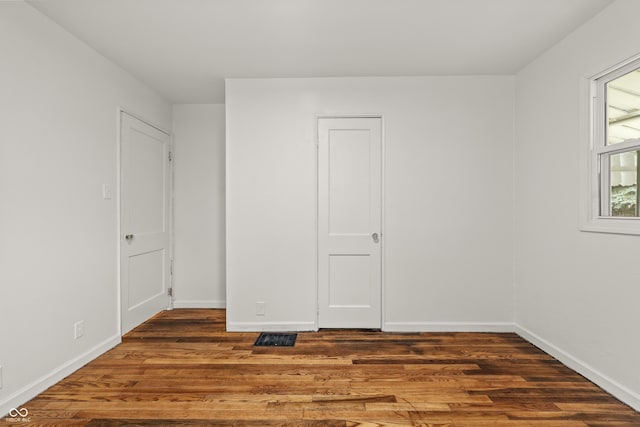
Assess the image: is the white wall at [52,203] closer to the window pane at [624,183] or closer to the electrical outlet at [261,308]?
the electrical outlet at [261,308]

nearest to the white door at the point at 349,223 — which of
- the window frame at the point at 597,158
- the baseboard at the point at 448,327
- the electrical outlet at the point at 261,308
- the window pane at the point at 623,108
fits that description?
the baseboard at the point at 448,327

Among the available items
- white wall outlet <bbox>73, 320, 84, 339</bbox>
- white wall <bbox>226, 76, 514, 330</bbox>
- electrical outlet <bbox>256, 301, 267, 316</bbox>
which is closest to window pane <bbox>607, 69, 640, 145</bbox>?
white wall <bbox>226, 76, 514, 330</bbox>

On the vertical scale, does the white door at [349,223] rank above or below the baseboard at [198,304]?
above

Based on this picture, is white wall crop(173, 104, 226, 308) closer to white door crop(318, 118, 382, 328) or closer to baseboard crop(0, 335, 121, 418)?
baseboard crop(0, 335, 121, 418)

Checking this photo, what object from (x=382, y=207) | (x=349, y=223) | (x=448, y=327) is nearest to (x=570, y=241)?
(x=448, y=327)

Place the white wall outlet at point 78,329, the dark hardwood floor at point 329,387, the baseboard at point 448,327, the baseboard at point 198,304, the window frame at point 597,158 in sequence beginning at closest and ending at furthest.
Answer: the dark hardwood floor at point 329,387
the window frame at point 597,158
the white wall outlet at point 78,329
the baseboard at point 448,327
the baseboard at point 198,304

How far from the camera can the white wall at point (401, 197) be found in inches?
135

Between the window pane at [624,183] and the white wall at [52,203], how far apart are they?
3833 mm

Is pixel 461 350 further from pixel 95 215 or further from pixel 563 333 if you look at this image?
pixel 95 215

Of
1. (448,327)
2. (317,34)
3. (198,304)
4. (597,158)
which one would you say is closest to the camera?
(597,158)

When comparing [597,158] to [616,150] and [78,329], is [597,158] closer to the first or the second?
[616,150]

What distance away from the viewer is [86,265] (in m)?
2.74

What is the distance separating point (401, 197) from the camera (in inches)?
137

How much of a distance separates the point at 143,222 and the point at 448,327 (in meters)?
3.29
